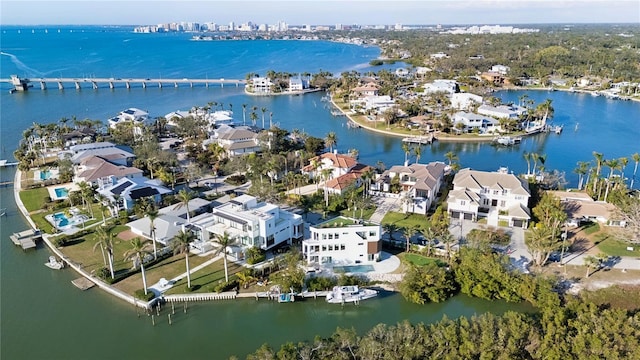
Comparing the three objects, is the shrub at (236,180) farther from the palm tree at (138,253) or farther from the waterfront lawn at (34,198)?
the waterfront lawn at (34,198)

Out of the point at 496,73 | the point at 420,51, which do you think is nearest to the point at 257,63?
the point at 420,51

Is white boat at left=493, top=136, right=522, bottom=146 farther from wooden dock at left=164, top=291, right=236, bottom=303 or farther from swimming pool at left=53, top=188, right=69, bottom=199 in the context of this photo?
swimming pool at left=53, top=188, right=69, bottom=199

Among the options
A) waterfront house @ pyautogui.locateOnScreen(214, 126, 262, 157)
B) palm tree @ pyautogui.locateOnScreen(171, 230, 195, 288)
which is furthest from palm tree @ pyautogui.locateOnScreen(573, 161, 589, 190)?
palm tree @ pyautogui.locateOnScreen(171, 230, 195, 288)

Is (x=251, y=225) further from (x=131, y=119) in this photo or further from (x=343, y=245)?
(x=131, y=119)

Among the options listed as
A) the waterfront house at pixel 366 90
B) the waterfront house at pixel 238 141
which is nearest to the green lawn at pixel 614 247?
the waterfront house at pixel 238 141

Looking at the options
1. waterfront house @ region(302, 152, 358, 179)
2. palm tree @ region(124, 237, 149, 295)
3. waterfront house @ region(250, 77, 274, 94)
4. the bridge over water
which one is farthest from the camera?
the bridge over water

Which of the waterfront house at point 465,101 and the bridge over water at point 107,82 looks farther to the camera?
the bridge over water at point 107,82
